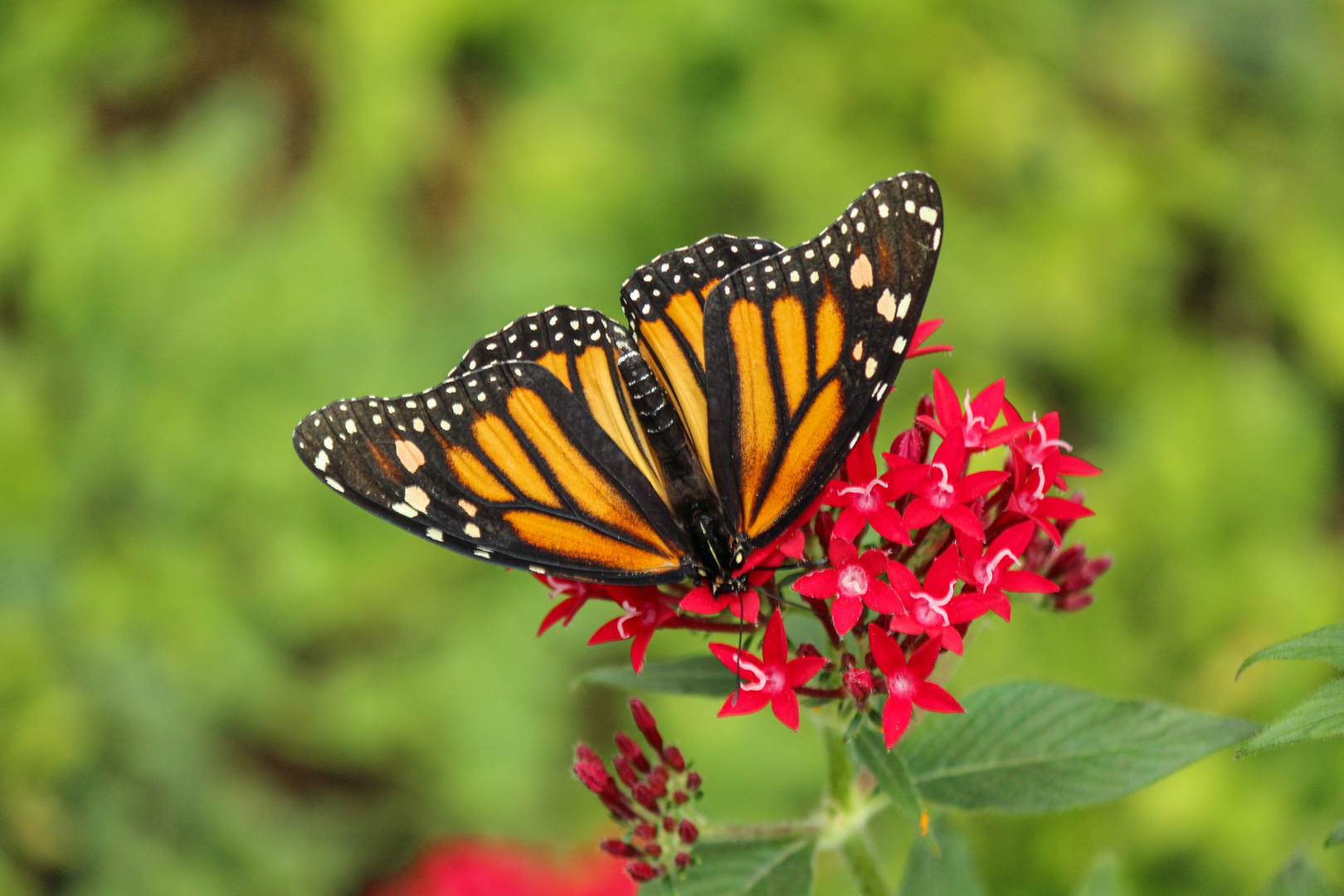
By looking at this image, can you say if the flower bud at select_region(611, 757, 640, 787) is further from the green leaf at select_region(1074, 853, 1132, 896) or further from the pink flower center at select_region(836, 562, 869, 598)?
the green leaf at select_region(1074, 853, 1132, 896)

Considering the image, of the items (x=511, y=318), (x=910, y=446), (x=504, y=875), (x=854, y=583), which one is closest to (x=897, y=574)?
(x=854, y=583)

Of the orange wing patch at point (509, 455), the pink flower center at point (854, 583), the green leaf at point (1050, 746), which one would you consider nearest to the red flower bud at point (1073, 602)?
the green leaf at point (1050, 746)

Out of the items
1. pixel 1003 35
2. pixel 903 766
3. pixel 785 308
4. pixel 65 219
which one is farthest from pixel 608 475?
pixel 1003 35

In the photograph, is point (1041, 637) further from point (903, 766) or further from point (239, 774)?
point (239, 774)

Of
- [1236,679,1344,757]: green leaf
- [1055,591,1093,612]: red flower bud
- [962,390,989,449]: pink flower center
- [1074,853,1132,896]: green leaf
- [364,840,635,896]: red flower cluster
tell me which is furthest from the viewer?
[364,840,635,896]: red flower cluster

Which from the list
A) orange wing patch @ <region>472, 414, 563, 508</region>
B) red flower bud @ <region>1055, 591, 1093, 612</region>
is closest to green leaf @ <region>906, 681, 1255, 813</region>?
red flower bud @ <region>1055, 591, 1093, 612</region>

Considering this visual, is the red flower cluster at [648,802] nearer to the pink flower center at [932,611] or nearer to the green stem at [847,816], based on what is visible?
the green stem at [847,816]

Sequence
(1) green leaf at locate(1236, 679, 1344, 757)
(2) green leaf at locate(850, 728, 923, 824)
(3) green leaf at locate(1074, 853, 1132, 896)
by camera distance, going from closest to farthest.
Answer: (1) green leaf at locate(1236, 679, 1344, 757), (2) green leaf at locate(850, 728, 923, 824), (3) green leaf at locate(1074, 853, 1132, 896)
